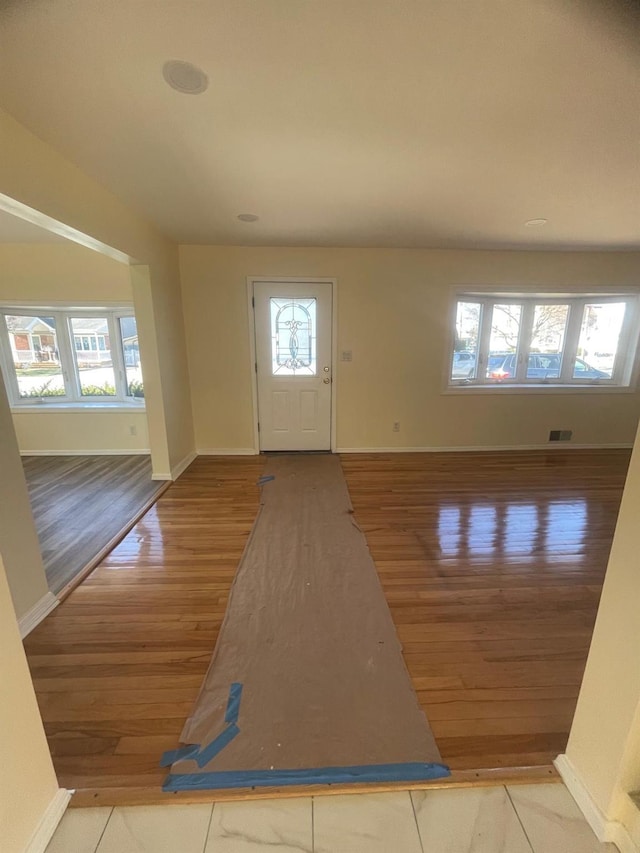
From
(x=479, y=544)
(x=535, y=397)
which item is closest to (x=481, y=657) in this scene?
(x=479, y=544)

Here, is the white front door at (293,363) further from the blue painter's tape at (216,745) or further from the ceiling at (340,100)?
the blue painter's tape at (216,745)

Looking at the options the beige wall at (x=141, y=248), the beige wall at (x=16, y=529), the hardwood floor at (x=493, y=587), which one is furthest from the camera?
the beige wall at (x=141, y=248)

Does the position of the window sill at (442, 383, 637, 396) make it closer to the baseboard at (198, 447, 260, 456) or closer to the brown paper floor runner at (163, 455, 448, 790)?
the baseboard at (198, 447, 260, 456)

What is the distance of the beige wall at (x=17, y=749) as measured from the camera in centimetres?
78

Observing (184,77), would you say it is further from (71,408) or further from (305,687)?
(71,408)

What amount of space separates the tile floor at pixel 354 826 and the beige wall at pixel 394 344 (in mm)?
3316

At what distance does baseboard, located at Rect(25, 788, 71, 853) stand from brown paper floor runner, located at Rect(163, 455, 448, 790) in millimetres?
265

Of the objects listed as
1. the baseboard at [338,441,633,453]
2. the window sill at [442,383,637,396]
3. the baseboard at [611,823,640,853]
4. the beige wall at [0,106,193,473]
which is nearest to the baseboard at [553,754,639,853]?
the baseboard at [611,823,640,853]

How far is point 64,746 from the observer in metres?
1.13

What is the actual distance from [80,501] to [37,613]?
1.49 metres

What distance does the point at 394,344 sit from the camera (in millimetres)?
3936

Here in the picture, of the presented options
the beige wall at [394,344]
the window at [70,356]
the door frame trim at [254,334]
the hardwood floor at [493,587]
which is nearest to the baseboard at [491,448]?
the beige wall at [394,344]

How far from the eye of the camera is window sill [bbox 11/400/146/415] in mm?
3953

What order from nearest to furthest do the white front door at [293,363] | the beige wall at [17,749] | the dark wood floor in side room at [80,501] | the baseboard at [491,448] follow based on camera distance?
the beige wall at [17,749] → the dark wood floor in side room at [80,501] → the white front door at [293,363] → the baseboard at [491,448]
